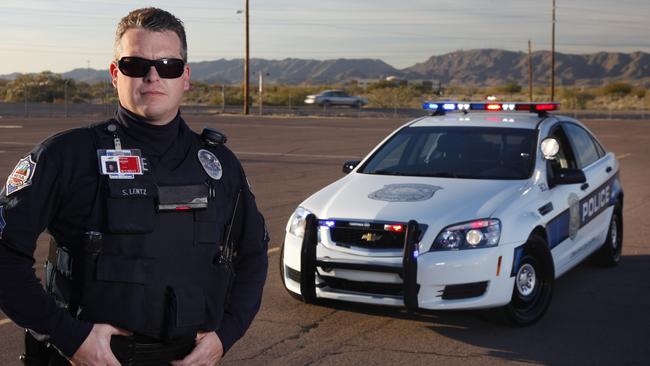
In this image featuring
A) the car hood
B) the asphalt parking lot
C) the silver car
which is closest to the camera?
the asphalt parking lot

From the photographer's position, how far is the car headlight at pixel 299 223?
22.0ft

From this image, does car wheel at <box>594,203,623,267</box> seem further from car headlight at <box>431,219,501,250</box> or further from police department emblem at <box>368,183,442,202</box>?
car headlight at <box>431,219,501,250</box>

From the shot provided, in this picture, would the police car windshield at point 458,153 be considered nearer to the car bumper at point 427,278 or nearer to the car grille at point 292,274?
the car bumper at point 427,278

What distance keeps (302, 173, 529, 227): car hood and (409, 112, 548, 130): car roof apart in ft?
3.04

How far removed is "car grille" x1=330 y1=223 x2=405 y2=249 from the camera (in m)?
6.34

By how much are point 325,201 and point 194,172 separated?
4.21 meters

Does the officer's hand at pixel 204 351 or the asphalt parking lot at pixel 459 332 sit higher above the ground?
the officer's hand at pixel 204 351

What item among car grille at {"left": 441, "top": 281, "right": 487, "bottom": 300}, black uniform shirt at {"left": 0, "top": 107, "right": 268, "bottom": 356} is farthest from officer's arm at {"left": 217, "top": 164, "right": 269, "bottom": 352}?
car grille at {"left": 441, "top": 281, "right": 487, "bottom": 300}

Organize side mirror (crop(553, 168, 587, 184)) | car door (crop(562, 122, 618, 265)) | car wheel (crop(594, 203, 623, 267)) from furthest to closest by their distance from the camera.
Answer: car wheel (crop(594, 203, 623, 267)), car door (crop(562, 122, 618, 265)), side mirror (crop(553, 168, 587, 184))

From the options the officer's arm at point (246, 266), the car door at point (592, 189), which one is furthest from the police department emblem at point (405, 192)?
the officer's arm at point (246, 266)

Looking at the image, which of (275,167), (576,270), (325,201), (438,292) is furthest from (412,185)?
(275,167)

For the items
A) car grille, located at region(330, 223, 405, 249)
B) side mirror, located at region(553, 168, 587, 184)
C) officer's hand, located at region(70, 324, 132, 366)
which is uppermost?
side mirror, located at region(553, 168, 587, 184)

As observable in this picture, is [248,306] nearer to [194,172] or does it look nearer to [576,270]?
[194,172]

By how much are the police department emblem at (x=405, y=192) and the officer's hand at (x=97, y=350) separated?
4.31 meters
